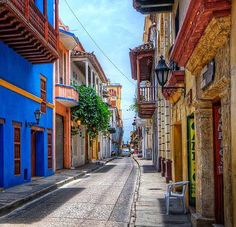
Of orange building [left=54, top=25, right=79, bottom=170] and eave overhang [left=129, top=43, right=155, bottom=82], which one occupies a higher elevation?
eave overhang [left=129, top=43, right=155, bottom=82]

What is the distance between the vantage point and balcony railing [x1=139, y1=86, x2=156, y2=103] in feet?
81.8

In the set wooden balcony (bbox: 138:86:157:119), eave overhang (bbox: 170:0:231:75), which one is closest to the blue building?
eave overhang (bbox: 170:0:231:75)

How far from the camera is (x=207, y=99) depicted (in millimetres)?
7348

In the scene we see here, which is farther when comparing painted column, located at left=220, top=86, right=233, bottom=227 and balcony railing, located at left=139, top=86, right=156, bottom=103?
balcony railing, located at left=139, top=86, right=156, bottom=103

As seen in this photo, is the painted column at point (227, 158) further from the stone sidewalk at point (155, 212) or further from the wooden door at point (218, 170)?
the stone sidewalk at point (155, 212)

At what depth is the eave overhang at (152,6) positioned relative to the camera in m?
11.4

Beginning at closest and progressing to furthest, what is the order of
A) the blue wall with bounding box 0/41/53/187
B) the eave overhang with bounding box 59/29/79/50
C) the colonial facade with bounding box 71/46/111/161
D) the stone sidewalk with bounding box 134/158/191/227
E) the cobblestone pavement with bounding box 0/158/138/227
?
the stone sidewalk with bounding box 134/158/191/227
the cobblestone pavement with bounding box 0/158/138/227
the blue wall with bounding box 0/41/53/187
the eave overhang with bounding box 59/29/79/50
the colonial facade with bounding box 71/46/111/161

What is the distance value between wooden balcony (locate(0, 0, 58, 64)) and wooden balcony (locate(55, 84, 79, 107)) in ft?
15.6

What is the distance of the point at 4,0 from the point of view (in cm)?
1112

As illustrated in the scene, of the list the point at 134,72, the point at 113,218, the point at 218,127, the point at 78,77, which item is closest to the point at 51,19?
the point at 134,72

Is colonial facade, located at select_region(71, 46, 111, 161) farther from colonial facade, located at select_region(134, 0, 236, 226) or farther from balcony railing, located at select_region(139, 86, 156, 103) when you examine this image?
colonial facade, located at select_region(134, 0, 236, 226)

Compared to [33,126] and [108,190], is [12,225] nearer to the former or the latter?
[108,190]

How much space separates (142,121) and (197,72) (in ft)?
126

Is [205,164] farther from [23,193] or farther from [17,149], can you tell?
[17,149]
